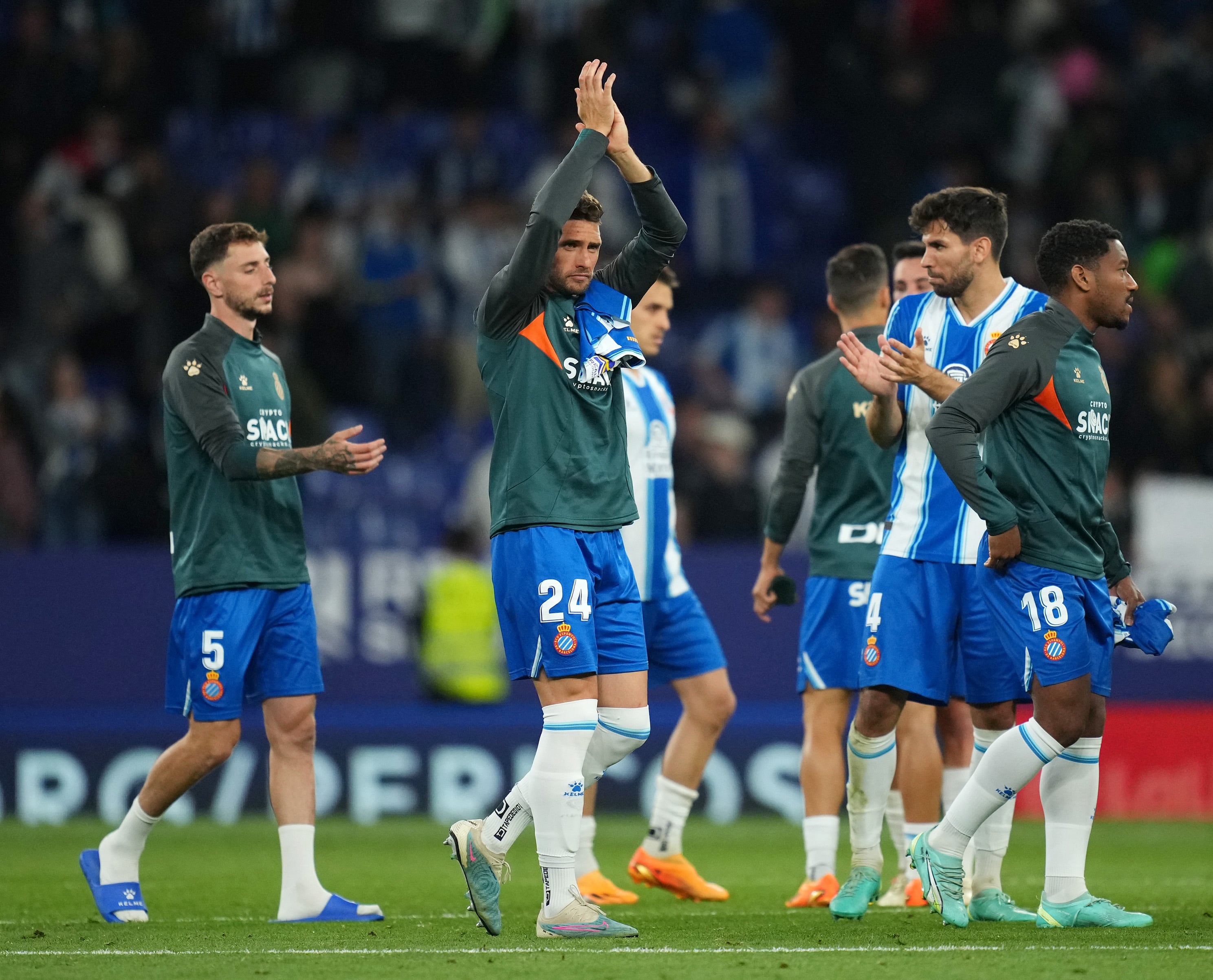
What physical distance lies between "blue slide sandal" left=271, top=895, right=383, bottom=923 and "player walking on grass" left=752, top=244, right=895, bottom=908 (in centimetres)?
191

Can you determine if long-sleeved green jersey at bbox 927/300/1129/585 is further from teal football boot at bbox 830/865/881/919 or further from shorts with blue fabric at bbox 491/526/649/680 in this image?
teal football boot at bbox 830/865/881/919

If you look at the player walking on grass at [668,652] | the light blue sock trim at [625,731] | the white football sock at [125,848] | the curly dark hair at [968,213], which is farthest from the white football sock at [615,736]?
→ the curly dark hair at [968,213]

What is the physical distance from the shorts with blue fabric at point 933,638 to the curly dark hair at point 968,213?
126 cm

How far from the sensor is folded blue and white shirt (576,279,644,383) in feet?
20.5

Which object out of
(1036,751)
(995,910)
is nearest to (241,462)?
(1036,751)

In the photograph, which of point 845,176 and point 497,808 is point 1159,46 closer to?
point 845,176

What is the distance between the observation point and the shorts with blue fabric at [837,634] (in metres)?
7.75

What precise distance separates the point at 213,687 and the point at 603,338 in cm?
208

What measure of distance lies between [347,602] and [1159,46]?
10.3m

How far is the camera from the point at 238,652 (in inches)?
271

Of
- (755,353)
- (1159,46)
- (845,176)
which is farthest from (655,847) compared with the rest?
(1159,46)

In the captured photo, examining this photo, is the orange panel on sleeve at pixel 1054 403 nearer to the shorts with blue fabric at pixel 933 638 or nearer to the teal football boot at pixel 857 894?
the shorts with blue fabric at pixel 933 638

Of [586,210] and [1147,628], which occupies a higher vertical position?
[586,210]

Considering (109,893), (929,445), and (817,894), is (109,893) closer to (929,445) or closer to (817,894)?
(817,894)
